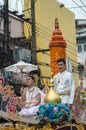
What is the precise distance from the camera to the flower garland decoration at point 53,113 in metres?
5.57

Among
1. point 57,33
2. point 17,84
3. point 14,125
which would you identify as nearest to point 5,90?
point 14,125

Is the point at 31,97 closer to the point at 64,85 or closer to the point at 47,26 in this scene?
the point at 64,85

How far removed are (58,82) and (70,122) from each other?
3.56ft

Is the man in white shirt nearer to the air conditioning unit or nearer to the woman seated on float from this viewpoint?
the woman seated on float

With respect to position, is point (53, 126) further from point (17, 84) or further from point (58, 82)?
point (17, 84)

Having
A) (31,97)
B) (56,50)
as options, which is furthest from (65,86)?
(56,50)

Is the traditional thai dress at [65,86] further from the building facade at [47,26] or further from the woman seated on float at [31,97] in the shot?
the building facade at [47,26]

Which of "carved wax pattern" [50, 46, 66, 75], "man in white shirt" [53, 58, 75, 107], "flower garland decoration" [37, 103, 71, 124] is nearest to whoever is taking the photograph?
"flower garland decoration" [37, 103, 71, 124]

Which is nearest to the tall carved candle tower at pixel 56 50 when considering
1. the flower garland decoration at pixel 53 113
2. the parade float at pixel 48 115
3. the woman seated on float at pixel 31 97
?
the woman seated on float at pixel 31 97

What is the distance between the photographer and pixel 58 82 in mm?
6859

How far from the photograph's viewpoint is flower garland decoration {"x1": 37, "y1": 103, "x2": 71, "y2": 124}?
219 inches

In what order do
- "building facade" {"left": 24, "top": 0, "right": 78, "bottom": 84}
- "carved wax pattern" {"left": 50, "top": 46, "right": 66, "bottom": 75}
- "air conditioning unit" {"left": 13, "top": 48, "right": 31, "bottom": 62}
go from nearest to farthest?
"carved wax pattern" {"left": 50, "top": 46, "right": 66, "bottom": 75}
"air conditioning unit" {"left": 13, "top": 48, "right": 31, "bottom": 62}
"building facade" {"left": 24, "top": 0, "right": 78, "bottom": 84}

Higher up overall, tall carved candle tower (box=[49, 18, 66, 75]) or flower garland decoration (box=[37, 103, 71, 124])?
tall carved candle tower (box=[49, 18, 66, 75])

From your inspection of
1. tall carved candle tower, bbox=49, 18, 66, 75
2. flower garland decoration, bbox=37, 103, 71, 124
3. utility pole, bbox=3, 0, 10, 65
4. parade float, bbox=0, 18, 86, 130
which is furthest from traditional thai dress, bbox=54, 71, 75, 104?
utility pole, bbox=3, 0, 10, 65
